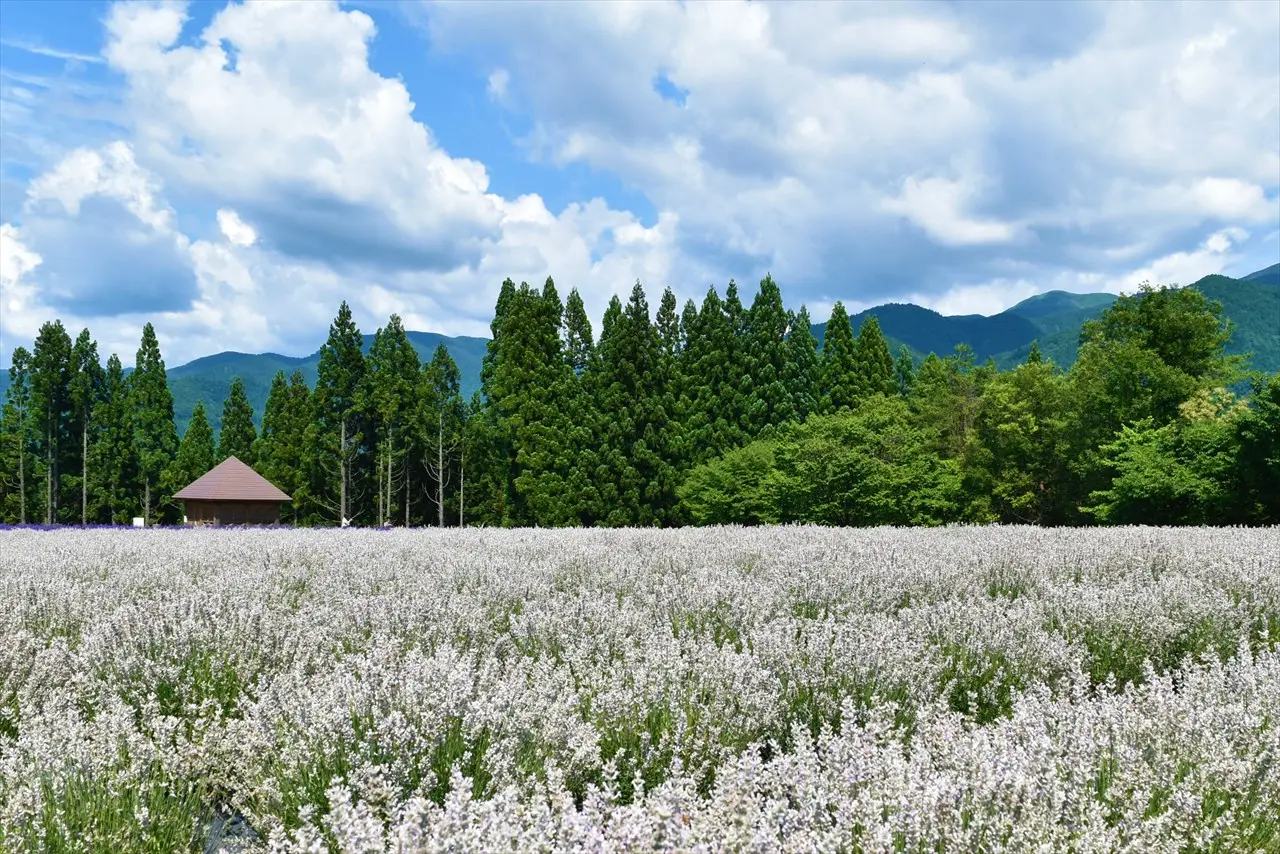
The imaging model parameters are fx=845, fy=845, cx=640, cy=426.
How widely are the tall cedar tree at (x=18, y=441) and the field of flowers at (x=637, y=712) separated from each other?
153 feet

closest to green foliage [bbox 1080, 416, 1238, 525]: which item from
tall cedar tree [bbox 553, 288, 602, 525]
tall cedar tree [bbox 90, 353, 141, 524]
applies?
tall cedar tree [bbox 553, 288, 602, 525]

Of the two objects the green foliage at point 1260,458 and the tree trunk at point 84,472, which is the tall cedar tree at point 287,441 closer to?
the tree trunk at point 84,472

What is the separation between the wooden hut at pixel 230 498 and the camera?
115 ft

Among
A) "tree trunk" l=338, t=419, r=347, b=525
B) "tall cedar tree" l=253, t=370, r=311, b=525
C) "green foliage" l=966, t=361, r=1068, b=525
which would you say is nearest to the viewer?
"green foliage" l=966, t=361, r=1068, b=525

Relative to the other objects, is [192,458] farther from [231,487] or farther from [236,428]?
[231,487]

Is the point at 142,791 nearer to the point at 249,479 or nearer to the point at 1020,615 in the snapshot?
the point at 1020,615

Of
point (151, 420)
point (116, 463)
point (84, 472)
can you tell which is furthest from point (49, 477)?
point (151, 420)

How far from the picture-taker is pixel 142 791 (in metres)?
2.87

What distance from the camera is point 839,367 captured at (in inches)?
1586

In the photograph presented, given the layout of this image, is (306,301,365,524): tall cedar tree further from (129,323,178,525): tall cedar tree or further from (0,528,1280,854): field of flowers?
(0,528,1280,854): field of flowers

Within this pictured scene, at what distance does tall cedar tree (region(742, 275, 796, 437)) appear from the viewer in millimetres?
37031

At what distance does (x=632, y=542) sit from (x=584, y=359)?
1235 inches

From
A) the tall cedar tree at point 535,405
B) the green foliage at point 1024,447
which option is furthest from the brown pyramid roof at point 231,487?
the green foliage at point 1024,447

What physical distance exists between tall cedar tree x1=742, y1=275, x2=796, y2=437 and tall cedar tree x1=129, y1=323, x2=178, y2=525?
30.7 metres
